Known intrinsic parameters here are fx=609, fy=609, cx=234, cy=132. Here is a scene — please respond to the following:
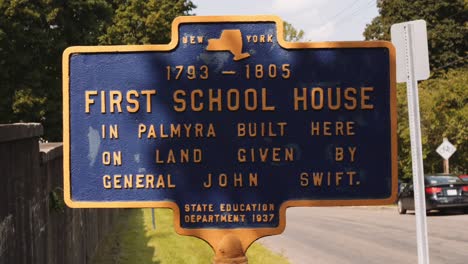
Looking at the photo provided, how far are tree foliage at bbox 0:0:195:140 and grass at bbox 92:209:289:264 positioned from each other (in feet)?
58.9

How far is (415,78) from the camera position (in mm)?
4094

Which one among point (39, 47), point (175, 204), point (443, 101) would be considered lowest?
point (175, 204)

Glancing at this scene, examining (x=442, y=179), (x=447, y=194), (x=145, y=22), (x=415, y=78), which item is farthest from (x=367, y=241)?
(x=145, y=22)

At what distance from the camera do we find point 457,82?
30109 millimetres

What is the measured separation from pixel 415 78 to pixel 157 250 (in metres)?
7.90

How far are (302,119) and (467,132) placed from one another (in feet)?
86.5

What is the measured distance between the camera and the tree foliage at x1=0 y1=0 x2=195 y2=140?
100ft

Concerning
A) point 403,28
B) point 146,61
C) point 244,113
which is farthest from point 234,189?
point 403,28

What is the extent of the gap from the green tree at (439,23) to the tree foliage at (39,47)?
2349cm

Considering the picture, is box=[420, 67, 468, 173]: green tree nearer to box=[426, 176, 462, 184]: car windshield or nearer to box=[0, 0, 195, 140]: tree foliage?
box=[426, 176, 462, 184]: car windshield

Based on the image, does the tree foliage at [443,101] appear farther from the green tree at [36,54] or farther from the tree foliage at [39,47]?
the green tree at [36,54]

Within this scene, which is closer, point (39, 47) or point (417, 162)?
point (417, 162)

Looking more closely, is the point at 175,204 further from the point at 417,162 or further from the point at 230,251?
the point at 417,162

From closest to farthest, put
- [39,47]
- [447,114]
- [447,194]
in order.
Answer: [447,194] < [447,114] < [39,47]
